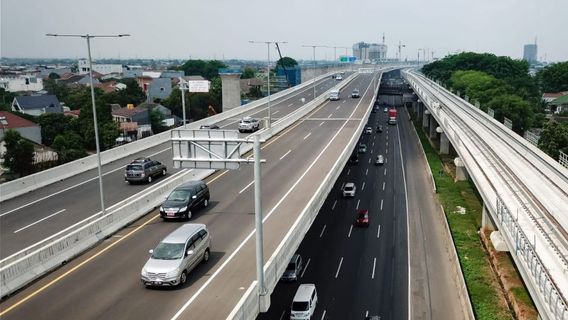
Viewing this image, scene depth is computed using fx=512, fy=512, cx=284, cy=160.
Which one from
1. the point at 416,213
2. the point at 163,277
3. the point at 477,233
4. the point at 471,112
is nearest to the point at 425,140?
the point at 471,112

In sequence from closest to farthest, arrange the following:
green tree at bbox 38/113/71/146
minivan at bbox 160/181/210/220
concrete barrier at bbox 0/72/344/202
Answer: minivan at bbox 160/181/210/220 → concrete barrier at bbox 0/72/344/202 → green tree at bbox 38/113/71/146

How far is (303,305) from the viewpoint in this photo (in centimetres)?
2556

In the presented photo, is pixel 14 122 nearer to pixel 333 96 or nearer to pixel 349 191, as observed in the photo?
pixel 333 96

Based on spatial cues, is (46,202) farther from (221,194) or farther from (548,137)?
(548,137)

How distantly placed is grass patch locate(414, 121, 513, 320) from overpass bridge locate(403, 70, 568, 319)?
7.17 ft

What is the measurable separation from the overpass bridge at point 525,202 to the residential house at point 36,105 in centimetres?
9037

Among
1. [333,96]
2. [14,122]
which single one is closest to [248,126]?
[333,96]

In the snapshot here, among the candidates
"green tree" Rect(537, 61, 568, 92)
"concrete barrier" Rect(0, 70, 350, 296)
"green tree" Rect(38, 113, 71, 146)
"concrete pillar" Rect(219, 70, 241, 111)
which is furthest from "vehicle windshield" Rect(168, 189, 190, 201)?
"green tree" Rect(537, 61, 568, 92)

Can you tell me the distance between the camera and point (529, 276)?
18219 mm

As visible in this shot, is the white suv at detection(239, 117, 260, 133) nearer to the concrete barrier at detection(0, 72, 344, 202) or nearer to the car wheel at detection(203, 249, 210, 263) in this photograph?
the concrete barrier at detection(0, 72, 344, 202)

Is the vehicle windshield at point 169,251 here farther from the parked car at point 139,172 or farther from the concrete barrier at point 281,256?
the parked car at point 139,172

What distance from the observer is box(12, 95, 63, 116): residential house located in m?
114

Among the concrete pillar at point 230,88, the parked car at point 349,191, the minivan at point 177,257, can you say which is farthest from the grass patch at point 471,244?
the concrete pillar at point 230,88

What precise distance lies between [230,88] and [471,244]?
63284 mm
